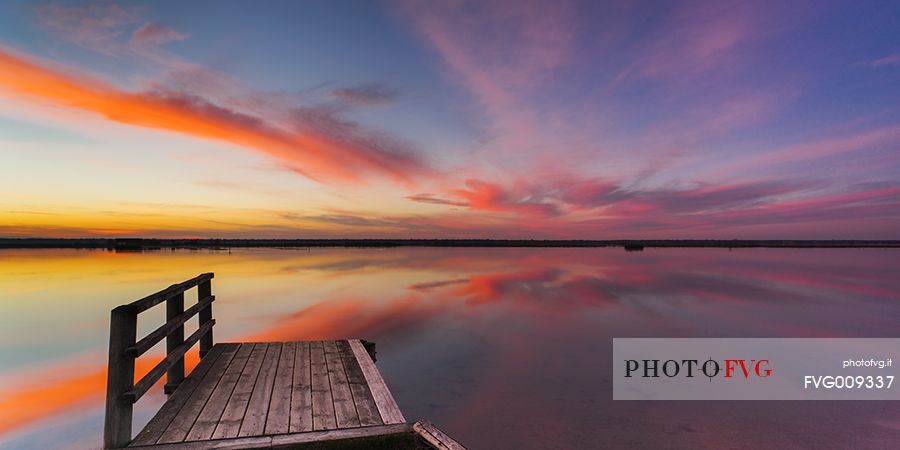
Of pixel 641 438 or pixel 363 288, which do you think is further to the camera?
pixel 363 288

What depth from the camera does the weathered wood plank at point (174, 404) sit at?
5.00m

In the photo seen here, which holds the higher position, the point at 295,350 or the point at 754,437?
the point at 295,350

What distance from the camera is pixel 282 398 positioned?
6.36 m

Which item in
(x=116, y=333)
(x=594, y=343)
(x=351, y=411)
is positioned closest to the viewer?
(x=116, y=333)

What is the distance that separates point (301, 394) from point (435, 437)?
8.89ft

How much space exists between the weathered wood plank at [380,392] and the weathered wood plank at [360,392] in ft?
0.19

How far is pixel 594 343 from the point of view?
46.8 feet

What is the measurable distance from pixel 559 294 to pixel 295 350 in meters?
19.3

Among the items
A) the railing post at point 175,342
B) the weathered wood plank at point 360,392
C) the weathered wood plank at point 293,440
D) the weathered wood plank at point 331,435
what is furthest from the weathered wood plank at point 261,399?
the railing post at point 175,342

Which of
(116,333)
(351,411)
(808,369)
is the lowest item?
(808,369)

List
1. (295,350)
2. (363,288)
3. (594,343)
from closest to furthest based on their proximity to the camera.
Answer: (295,350), (594,343), (363,288)

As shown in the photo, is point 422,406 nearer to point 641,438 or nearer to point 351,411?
point 351,411

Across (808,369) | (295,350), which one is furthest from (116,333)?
(808,369)

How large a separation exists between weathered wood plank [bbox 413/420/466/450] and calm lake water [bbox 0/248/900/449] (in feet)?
8.26
